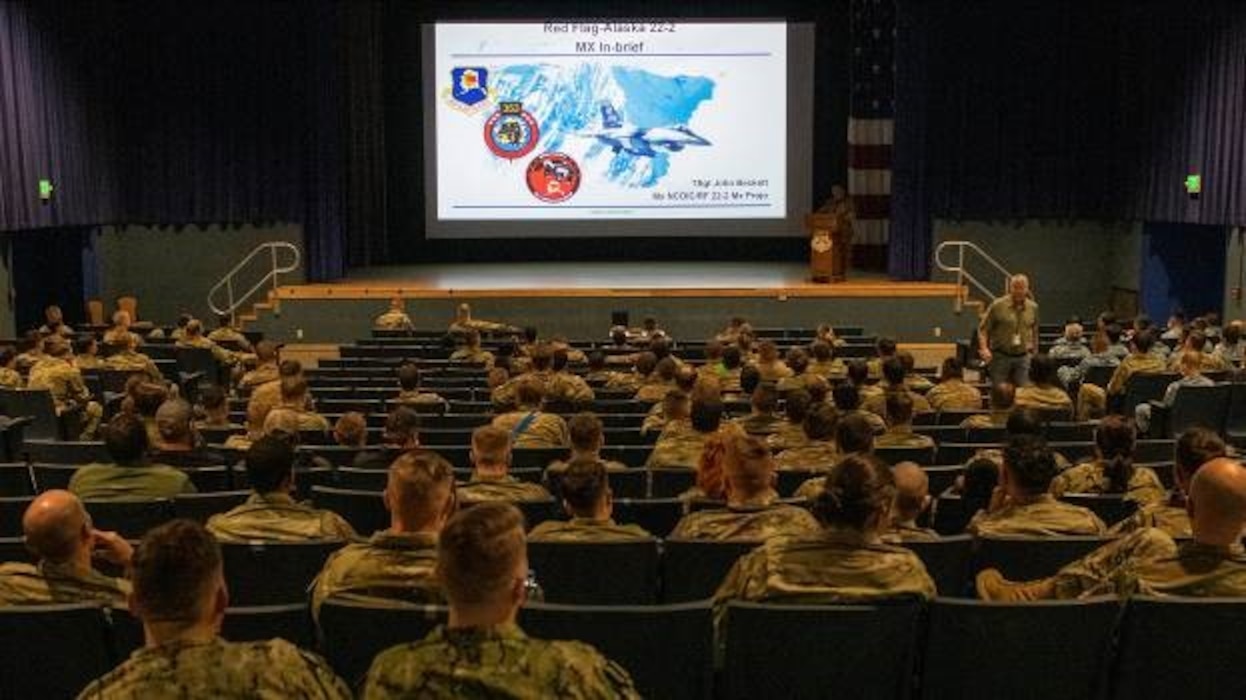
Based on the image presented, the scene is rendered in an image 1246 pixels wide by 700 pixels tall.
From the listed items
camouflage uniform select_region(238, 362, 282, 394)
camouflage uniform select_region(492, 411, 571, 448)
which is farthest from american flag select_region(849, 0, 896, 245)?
camouflage uniform select_region(492, 411, 571, 448)

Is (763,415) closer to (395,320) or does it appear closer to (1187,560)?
(1187,560)

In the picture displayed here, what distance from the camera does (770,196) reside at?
21578mm

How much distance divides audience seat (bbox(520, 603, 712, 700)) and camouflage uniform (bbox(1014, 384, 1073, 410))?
628cm

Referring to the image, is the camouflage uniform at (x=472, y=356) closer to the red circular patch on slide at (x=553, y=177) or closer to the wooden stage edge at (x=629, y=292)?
the wooden stage edge at (x=629, y=292)

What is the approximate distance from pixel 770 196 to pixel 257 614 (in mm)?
18081

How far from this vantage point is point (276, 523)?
17.4ft

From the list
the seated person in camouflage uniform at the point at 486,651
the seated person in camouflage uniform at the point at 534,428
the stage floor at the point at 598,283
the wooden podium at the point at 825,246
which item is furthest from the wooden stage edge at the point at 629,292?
the seated person in camouflage uniform at the point at 486,651

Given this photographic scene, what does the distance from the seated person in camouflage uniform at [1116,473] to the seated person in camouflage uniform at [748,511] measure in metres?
1.93

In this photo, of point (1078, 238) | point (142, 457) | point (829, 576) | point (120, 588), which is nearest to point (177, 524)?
point (120, 588)

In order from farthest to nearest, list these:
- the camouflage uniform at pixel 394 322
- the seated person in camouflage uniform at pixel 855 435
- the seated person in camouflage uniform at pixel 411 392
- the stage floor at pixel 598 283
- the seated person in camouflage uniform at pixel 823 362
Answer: the stage floor at pixel 598 283
the camouflage uniform at pixel 394 322
the seated person in camouflage uniform at pixel 823 362
the seated person in camouflage uniform at pixel 411 392
the seated person in camouflage uniform at pixel 855 435

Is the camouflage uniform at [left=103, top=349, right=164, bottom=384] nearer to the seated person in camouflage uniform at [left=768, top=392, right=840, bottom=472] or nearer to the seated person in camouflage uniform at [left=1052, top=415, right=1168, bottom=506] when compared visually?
the seated person in camouflage uniform at [left=768, top=392, right=840, bottom=472]

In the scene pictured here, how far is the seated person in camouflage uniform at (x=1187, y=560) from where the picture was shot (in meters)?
4.14

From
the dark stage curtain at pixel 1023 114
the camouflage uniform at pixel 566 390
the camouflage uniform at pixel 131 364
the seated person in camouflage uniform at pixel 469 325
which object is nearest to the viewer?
the camouflage uniform at pixel 566 390

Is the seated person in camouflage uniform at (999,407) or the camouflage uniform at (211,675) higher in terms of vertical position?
the camouflage uniform at (211,675)
